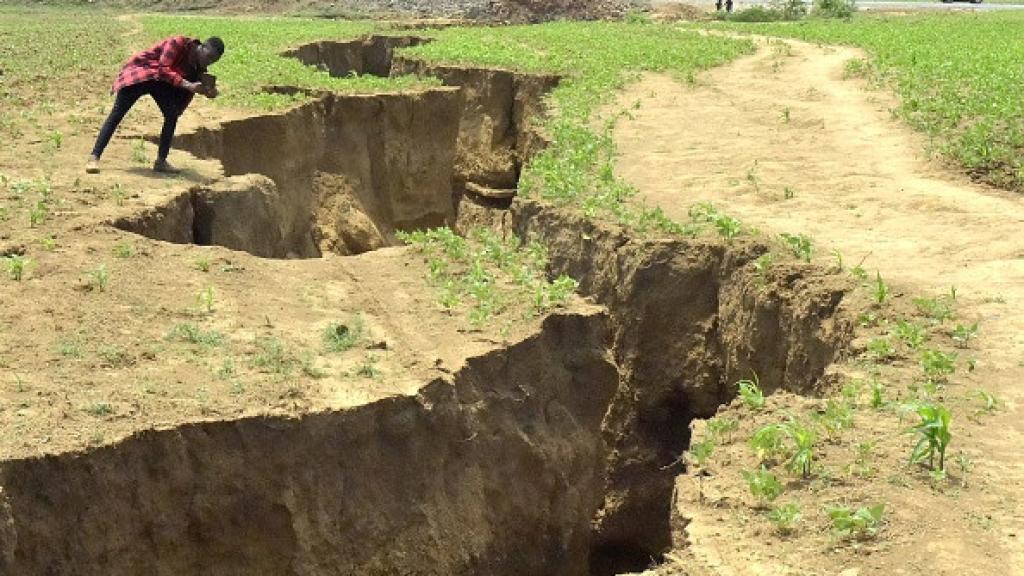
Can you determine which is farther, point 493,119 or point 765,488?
point 493,119

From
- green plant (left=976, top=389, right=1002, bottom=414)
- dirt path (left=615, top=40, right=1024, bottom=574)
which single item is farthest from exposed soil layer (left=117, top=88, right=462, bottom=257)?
green plant (left=976, top=389, right=1002, bottom=414)

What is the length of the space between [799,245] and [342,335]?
12.0ft

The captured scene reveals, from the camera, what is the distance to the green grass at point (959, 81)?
12781mm

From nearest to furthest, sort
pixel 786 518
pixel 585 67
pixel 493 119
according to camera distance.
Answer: pixel 786 518
pixel 493 119
pixel 585 67

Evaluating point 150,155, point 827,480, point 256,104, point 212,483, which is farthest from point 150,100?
point 827,480

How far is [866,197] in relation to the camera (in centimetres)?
1139

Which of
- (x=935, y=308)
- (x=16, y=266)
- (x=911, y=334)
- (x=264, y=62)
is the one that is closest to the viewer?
(x=911, y=334)

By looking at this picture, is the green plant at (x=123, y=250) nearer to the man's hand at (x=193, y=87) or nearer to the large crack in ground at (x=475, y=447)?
the large crack in ground at (x=475, y=447)

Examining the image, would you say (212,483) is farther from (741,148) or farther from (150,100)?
(150,100)

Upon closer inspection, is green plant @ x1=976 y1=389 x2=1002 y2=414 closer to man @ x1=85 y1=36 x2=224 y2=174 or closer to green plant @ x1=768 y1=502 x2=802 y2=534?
green plant @ x1=768 y1=502 x2=802 y2=534

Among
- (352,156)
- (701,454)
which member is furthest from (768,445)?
(352,156)

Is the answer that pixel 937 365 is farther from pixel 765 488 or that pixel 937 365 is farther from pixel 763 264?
pixel 763 264

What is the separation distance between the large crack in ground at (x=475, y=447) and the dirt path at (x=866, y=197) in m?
0.88

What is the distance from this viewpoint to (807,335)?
29.0 feet
